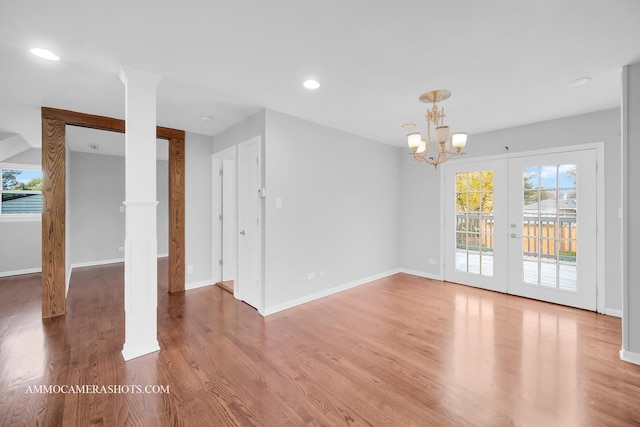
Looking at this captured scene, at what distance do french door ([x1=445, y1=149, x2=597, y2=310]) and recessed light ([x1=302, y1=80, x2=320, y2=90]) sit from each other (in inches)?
122

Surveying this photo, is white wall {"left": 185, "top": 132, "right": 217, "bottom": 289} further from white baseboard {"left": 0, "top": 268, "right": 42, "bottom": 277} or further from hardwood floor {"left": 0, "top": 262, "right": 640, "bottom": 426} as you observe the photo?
white baseboard {"left": 0, "top": 268, "right": 42, "bottom": 277}

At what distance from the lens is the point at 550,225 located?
12.7ft

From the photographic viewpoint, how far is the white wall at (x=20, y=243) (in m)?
5.05

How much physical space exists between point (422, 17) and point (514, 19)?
0.59 meters

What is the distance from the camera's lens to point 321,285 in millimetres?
4051

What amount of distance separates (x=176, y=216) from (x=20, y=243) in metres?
3.54

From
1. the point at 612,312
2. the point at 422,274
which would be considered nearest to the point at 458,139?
the point at 612,312

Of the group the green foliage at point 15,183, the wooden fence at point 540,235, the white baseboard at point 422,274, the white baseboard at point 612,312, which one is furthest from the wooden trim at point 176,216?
the white baseboard at point 612,312

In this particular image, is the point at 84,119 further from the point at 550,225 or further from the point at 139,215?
the point at 550,225

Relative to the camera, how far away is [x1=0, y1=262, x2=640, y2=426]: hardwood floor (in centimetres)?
178

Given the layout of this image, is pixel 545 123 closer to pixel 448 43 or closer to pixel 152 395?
pixel 448 43

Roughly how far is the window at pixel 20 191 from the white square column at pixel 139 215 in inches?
194

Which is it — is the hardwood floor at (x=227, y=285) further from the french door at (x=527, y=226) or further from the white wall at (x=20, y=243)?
the white wall at (x=20, y=243)

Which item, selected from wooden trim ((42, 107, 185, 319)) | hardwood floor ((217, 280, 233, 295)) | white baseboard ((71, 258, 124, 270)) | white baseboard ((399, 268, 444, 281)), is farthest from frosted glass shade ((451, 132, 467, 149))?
white baseboard ((71, 258, 124, 270))
